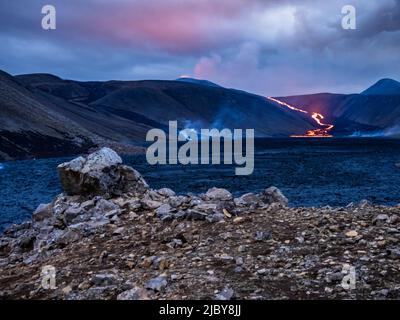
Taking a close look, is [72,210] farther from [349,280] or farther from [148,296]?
[349,280]

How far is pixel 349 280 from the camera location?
793 cm

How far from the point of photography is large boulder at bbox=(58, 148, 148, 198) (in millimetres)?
16547

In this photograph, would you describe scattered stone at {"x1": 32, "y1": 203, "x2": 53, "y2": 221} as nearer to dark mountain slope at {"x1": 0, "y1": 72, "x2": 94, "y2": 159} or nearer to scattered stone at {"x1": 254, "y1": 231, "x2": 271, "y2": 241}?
scattered stone at {"x1": 254, "y1": 231, "x2": 271, "y2": 241}

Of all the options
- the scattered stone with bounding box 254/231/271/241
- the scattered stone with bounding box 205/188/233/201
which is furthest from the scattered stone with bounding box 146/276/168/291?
the scattered stone with bounding box 205/188/233/201

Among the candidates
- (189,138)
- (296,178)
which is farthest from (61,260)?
(189,138)

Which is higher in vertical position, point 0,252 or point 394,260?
point 394,260

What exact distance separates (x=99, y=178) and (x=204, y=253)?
25.2ft

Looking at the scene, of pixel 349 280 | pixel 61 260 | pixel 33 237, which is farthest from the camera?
pixel 33 237

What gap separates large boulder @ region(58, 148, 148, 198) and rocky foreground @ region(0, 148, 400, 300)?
1.26 metres

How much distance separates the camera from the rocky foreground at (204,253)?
808 cm

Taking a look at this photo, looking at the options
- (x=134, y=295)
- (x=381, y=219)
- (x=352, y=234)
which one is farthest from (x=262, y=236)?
(x=134, y=295)

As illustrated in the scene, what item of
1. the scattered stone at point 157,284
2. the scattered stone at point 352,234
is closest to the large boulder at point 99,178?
the scattered stone at point 157,284
